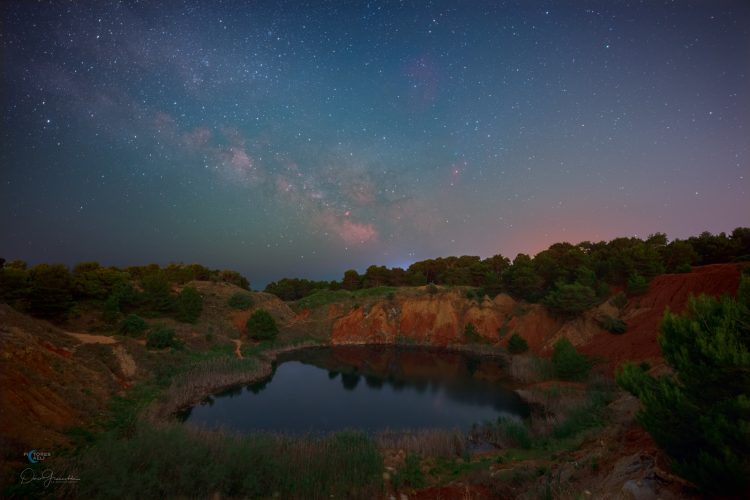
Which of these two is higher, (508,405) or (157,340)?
(157,340)

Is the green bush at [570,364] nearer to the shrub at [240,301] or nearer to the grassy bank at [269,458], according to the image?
the grassy bank at [269,458]

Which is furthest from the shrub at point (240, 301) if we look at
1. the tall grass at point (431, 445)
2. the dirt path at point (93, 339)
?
the tall grass at point (431, 445)

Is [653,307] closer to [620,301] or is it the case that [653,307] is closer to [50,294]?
[620,301]

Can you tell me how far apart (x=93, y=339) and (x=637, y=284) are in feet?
158

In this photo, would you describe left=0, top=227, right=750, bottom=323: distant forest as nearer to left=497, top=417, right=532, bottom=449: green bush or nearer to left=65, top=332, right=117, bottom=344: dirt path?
left=65, top=332, right=117, bottom=344: dirt path

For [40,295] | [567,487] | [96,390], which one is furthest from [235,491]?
[40,295]

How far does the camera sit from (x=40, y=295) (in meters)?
29.2

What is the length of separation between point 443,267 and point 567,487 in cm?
6586

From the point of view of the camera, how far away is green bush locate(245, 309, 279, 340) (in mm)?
41750

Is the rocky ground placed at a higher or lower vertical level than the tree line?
lower

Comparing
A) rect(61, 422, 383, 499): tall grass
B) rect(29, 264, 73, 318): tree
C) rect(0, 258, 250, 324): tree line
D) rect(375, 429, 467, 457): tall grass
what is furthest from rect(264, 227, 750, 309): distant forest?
rect(29, 264, 73, 318): tree

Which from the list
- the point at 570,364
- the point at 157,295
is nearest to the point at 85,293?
the point at 157,295

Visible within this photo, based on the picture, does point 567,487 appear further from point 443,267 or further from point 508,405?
point 443,267

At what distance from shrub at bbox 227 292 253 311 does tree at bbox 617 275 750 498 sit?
47.6 metres
